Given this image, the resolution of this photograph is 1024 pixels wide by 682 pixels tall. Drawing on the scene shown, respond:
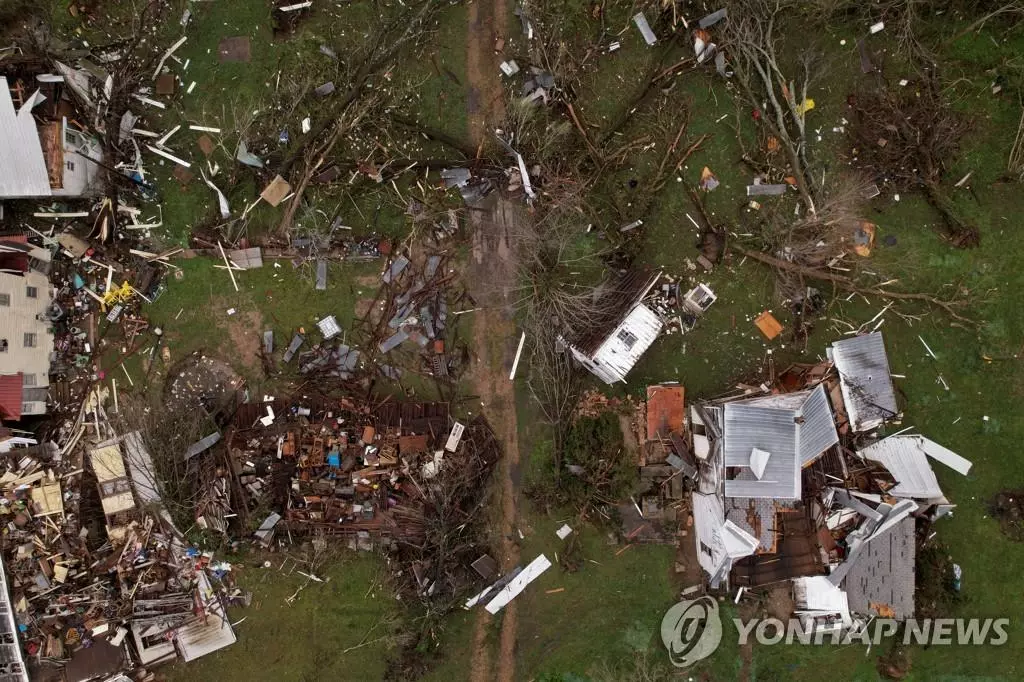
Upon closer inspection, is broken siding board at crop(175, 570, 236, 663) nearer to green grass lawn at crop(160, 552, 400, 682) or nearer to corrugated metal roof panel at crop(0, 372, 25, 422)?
green grass lawn at crop(160, 552, 400, 682)

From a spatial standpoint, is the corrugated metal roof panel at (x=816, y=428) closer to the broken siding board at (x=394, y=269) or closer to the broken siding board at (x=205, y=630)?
the broken siding board at (x=394, y=269)

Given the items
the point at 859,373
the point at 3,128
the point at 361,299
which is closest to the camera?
the point at 3,128

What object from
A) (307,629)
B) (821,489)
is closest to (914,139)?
(821,489)

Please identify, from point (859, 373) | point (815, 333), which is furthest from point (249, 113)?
point (859, 373)

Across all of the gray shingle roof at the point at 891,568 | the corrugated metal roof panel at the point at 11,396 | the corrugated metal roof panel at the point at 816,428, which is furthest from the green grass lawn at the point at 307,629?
the gray shingle roof at the point at 891,568

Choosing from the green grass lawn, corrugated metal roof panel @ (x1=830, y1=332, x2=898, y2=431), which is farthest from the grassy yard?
corrugated metal roof panel @ (x1=830, y1=332, x2=898, y2=431)

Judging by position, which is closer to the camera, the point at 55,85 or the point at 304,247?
the point at 55,85

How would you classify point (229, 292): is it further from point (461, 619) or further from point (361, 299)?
point (461, 619)
